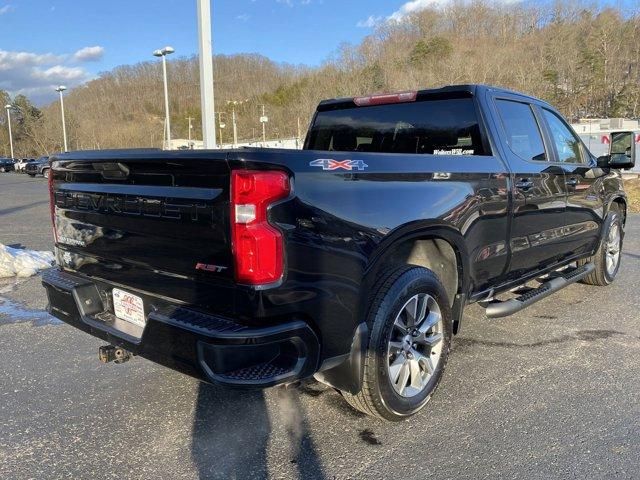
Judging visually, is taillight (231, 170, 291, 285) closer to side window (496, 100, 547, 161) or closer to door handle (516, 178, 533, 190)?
door handle (516, 178, 533, 190)

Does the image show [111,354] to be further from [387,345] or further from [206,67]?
[206,67]

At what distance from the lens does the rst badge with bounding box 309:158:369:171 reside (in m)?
2.53

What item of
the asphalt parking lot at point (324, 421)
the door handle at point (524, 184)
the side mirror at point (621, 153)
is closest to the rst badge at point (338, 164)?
the asphalt parking lot at point (324, 421)

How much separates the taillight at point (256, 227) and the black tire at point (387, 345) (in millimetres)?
760

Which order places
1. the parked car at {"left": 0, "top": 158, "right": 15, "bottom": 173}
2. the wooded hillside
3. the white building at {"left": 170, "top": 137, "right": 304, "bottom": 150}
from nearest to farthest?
the white building at {"left": 170, "top": 137, "right": 304, "bottom": 150}
the parked car at {"left": 0, "top": 158, "right": 15, "bottom": 173}
the wooded hillside

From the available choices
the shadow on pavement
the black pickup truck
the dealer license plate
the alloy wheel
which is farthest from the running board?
the dealer license plate

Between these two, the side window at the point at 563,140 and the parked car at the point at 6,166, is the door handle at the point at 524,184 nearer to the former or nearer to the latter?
the side window at the point at 563,140

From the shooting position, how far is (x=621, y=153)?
5.54 m

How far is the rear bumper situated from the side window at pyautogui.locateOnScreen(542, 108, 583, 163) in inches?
136

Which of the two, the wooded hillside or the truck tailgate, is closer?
the truck tailgate

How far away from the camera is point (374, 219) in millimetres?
2779

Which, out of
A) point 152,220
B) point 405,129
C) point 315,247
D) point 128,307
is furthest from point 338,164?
point 405,129

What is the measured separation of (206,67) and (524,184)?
5212 millimetres

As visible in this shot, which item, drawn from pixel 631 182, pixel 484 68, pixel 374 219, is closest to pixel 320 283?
pixel 374 219
